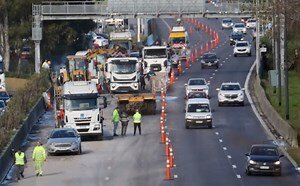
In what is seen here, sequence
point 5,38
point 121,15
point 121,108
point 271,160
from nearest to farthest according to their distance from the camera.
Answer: point 271,160 < point 121,108 < point 121,15 < point 5,38

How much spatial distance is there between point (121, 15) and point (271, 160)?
2051 inches

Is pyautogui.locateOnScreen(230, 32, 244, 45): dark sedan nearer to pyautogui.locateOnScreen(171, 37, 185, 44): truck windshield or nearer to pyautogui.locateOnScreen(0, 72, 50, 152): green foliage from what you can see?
pyautogui.locateOnScreen(171, 37, 185, 44): truck windshield

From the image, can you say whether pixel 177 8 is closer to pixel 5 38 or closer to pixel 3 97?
pixel 5 38

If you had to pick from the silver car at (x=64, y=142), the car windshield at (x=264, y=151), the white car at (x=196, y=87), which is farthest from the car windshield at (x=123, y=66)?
the car windshield at (x=264, y=151)

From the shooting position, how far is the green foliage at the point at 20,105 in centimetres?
5497

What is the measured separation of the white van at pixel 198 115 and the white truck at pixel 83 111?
6.09m

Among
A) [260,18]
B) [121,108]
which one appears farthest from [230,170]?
[260,18]

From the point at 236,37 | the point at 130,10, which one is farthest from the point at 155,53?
the point at 236,37

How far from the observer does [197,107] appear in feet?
210

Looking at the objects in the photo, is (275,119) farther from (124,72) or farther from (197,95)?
(124,72)

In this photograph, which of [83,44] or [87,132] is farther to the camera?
[83,44]

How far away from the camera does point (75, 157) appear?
2096 inches

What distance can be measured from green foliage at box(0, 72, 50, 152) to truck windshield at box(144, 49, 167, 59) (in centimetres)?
1082

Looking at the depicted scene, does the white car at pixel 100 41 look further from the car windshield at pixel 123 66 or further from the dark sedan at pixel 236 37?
the car windshield at pixel 123 66
